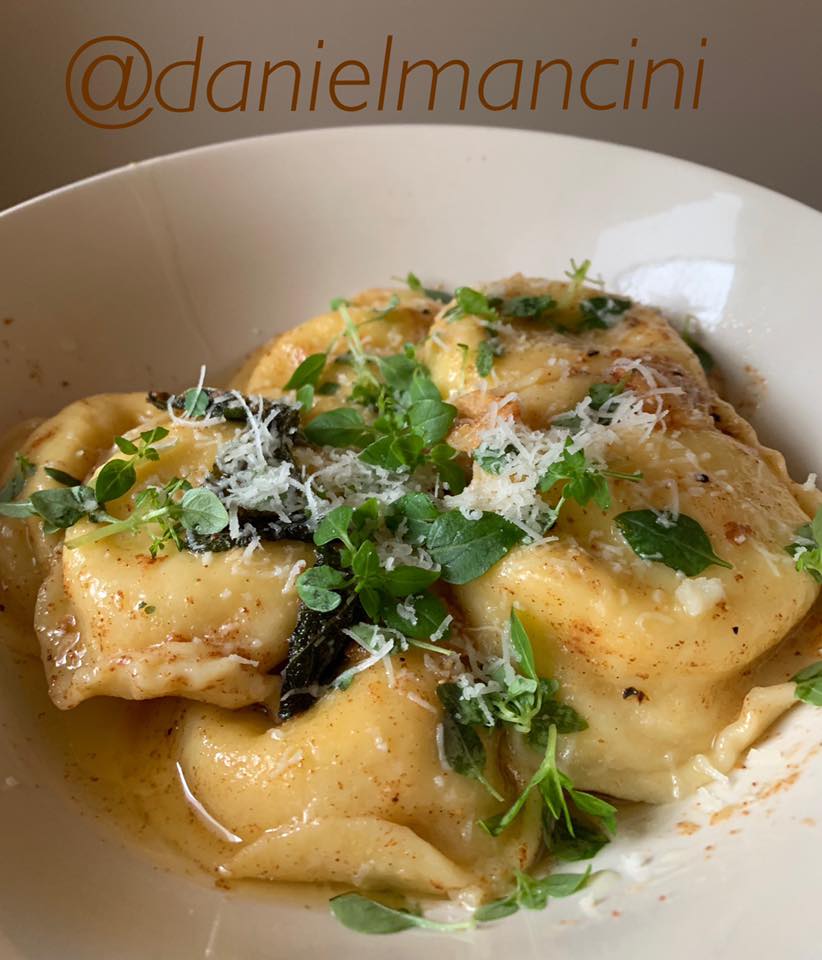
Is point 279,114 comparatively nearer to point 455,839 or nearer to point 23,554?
point 23,554

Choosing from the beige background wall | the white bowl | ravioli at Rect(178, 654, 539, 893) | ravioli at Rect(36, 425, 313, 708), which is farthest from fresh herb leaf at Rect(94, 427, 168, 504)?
the beige background wall

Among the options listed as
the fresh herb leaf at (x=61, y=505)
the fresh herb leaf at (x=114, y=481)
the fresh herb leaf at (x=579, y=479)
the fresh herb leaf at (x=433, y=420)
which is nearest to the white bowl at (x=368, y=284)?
the fresh herb leaf at (x=61, y=505)

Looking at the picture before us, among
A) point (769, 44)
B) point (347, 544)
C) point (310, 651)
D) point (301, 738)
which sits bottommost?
point (301, 738)

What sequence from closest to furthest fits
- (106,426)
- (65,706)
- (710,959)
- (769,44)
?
(710,959) < (65,706) < (106,426) < (769,44)

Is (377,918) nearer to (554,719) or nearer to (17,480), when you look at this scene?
(554,719)

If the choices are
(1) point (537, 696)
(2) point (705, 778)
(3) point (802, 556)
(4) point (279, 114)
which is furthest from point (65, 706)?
(4) point (279, 114)

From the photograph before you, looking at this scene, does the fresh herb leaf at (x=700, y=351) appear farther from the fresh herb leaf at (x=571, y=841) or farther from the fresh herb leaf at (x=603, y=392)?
the fresh herb leaf at (x=571, y=841)
